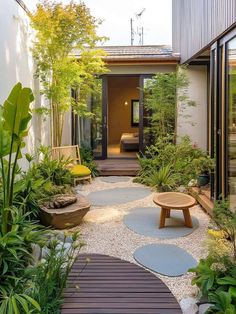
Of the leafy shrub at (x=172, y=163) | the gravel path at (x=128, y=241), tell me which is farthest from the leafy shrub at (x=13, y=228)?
the leafy shrub at (x=172, y=163)

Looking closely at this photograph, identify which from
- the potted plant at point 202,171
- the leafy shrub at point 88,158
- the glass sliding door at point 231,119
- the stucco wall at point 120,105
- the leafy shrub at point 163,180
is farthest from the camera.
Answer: the stucco wall at point 120,105

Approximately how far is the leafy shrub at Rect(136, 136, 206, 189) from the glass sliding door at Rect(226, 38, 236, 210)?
2527 mm

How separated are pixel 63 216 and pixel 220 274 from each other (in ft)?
8.68

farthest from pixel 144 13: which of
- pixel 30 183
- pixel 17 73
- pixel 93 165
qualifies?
pixel 30 183

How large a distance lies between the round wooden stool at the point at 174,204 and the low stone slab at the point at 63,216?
3.88 feet

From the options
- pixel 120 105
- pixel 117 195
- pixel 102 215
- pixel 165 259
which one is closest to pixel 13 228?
pixel 165 259

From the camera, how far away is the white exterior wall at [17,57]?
18.0ft

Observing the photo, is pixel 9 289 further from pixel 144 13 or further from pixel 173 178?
pixel 144 13

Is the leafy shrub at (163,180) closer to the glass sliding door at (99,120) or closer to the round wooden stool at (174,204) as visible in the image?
the round wooden stool at (174,204)

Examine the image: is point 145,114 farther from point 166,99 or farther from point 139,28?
point 139,28

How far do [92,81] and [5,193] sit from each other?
21.0 ft

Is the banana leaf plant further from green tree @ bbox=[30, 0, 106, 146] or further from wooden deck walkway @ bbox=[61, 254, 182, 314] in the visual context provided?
green tree @ bbox=[30, 0, 106, 146]

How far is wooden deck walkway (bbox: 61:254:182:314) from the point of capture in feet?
9.87

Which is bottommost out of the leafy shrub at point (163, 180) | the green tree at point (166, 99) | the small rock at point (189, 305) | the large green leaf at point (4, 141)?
the small rock at point (189, 305)
